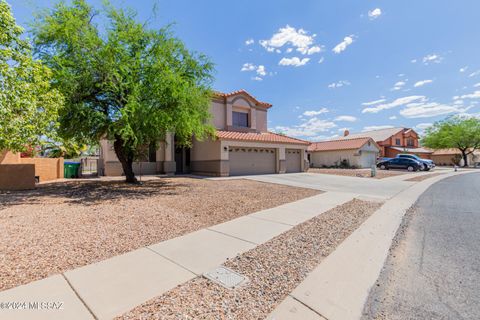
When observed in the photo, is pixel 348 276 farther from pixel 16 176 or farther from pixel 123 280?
pixel 16 176

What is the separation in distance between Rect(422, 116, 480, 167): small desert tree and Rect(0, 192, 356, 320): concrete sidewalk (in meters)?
52.0

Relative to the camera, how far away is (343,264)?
4078mm

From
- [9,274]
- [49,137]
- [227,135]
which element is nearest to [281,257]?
[9,274]

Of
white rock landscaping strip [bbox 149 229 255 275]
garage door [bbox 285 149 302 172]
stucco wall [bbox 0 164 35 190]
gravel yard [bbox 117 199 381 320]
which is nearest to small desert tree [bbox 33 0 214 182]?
stucco wall [bbox 0 164 35 190]

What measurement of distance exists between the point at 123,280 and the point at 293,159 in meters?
22.2

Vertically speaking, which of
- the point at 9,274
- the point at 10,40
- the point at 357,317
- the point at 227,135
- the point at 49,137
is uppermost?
the point at 10,40

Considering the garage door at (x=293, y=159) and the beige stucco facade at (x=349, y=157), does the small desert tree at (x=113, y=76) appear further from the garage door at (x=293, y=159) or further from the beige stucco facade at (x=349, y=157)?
the beige stucco facade at (x=349, y=157)

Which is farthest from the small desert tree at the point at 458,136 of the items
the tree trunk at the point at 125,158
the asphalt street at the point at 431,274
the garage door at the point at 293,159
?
the tree trunk at the point at 125,158

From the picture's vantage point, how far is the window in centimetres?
2319

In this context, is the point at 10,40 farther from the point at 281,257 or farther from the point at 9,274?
the point at 281,257

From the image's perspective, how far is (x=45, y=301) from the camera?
113 inches

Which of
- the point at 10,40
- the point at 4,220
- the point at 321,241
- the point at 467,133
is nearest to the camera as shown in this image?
the point at 321,241

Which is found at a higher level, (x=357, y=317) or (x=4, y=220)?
(x=4, y=220)

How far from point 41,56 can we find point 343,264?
13.6 meters
